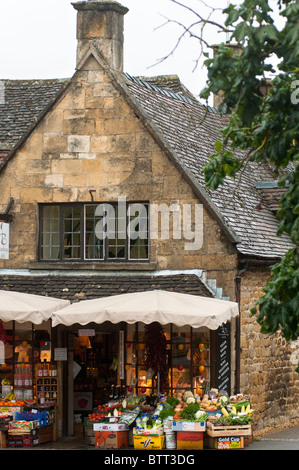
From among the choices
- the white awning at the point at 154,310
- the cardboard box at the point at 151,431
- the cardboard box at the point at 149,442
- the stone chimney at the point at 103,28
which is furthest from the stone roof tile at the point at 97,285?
the stone chimney at the point at 103,28

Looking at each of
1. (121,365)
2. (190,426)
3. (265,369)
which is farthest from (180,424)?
(265,369)

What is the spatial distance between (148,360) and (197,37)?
8812 mm

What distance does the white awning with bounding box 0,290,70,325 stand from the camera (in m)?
16.5

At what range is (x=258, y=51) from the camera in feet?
33.0

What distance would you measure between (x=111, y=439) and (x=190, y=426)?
1527 millimetres

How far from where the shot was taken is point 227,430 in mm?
16297

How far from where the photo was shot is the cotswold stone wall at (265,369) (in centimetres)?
1875

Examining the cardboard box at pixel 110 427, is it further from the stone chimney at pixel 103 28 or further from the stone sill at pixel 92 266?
the stone chimney at pixel 103 28

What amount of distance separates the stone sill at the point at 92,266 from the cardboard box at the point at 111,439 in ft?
11.5

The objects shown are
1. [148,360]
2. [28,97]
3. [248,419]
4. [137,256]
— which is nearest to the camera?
[248,419]

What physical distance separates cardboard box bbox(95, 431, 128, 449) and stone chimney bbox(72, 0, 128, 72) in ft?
25.2

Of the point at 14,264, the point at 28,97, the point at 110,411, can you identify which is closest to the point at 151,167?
the point at 14,264

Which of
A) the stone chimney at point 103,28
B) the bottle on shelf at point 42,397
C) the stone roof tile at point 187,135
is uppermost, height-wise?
the stone chimney at point 103,28

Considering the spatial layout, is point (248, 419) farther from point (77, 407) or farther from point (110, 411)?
point (77, 407)
